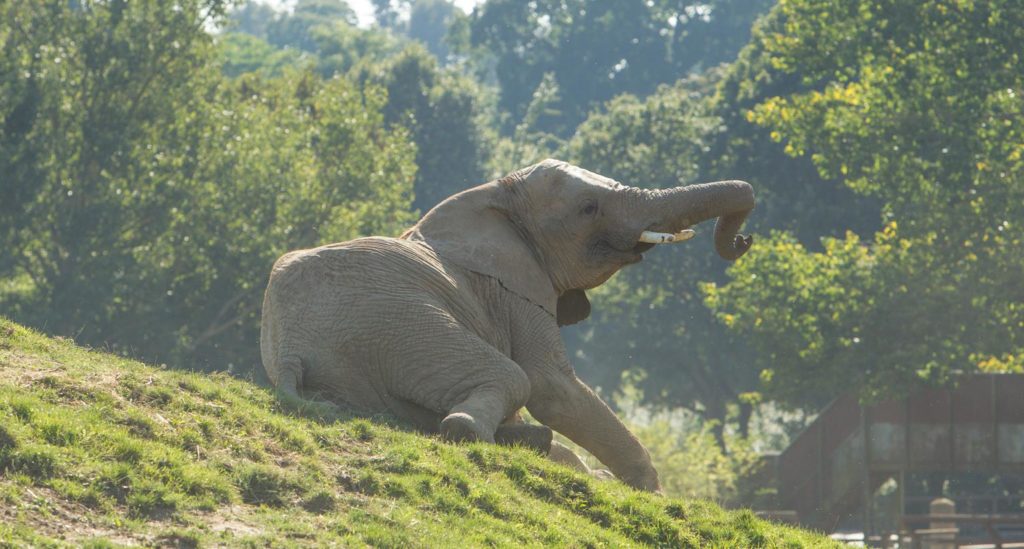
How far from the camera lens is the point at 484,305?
12.6m

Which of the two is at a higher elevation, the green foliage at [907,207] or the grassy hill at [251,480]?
the green foliage at [907,207]

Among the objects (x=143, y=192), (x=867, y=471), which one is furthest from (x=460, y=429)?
(x=143, y=192)

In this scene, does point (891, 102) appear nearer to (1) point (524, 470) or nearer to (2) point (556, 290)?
(2) point (556, 290)

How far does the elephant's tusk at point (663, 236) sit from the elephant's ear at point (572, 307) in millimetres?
1094

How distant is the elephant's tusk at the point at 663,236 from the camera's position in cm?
1282

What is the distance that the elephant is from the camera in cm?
1181

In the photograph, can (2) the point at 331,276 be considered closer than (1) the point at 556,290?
Yes

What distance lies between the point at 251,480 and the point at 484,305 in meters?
3.56

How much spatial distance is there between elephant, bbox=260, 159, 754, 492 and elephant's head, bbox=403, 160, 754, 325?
0.01 meters

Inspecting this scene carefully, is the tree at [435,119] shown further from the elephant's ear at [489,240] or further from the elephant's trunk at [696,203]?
the elephant's trunk at [696,203]

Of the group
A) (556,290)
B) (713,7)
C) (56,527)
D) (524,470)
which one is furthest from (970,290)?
(713,7)

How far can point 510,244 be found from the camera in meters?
13.1

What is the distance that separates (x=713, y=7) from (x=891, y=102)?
6249 cm

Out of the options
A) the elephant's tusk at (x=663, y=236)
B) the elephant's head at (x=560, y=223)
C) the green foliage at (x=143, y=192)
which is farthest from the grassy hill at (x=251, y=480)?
the green foliage at (x=143, y=192)
